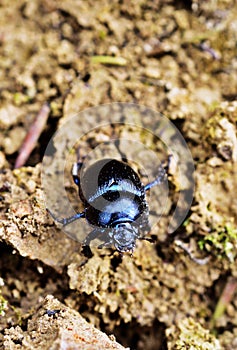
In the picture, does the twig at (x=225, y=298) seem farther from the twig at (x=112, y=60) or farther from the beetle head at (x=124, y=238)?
the twig at (x=112, y=60)

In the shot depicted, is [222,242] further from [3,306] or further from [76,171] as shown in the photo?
[3,306]

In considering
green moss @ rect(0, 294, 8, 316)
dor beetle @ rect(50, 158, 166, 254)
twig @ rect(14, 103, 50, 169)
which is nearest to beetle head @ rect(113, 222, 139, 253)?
dor beetle @ rect(50, 158, 166, 254)

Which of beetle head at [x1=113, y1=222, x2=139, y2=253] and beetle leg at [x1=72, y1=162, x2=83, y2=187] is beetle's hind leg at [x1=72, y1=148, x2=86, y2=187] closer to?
beetle leg at [x1=72, y1=162, x2=83, y2=187]

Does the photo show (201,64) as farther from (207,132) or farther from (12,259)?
(12,259)

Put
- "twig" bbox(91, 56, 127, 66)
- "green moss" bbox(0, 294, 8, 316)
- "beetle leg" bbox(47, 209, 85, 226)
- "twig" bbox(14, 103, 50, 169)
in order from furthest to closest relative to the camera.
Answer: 1. "twig" bbox(91, 56, 127, 66)
2. "twig" bbox(14, 103, 50, 169)
3. "beetle leg" bbox(47, 209, 85, 226)
4. "green moss" bbox(0, 294, 8, 316)

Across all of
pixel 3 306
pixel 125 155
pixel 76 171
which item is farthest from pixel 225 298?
pixel 3 306

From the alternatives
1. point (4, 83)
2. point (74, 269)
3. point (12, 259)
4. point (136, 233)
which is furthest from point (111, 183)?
point (4, 83)

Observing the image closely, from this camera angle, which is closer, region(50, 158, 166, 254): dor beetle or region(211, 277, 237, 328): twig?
region(50, 158, 166, 254): dor beetle
